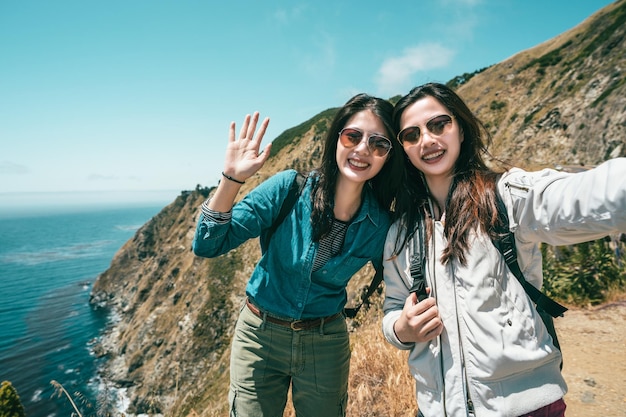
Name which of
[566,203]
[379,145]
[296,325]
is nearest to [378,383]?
[296,325]

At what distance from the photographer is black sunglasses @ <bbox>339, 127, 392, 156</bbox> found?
2.65m

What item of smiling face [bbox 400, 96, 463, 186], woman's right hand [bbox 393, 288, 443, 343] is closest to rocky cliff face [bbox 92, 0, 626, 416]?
smiling face [bbox 400, 96, 463, 186]

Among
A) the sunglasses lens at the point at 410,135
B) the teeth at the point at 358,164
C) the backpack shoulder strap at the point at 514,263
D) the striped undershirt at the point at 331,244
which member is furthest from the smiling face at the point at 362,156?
the backpack shoulder strap at the point at 514,263

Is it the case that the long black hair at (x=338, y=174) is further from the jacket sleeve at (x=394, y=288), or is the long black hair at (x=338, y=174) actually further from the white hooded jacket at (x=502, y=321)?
the white hooded jacket at (x=502, y=321)

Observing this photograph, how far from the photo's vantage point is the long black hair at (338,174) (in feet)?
8.75

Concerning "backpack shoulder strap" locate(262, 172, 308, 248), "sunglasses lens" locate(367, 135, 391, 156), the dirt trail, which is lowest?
the dirt trail

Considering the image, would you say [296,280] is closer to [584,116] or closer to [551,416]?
[551,416]

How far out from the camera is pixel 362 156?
2.63 m

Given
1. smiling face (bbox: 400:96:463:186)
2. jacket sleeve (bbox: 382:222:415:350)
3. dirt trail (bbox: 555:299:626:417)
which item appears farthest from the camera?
dirt trail (bbox: 555:299:626:417)

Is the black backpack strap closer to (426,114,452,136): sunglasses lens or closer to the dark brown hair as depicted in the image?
the dark brown hair

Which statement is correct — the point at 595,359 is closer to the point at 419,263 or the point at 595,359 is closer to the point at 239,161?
the point at 419,263

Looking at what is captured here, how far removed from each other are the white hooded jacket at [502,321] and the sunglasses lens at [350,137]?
3.84 ft

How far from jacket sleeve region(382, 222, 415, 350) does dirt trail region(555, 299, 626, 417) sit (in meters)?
3.21

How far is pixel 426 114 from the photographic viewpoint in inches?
89.4
